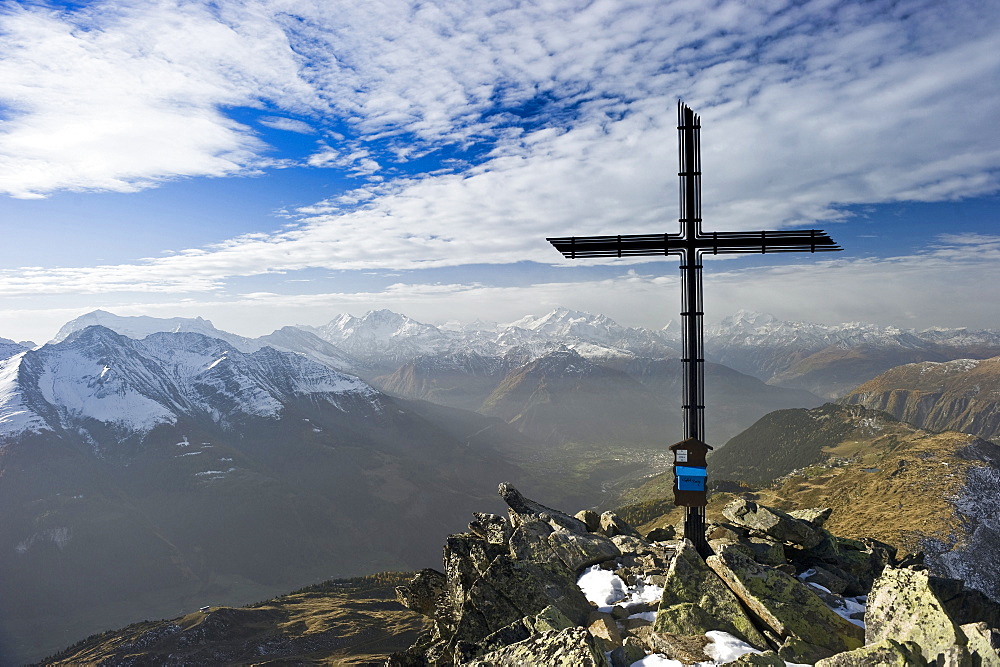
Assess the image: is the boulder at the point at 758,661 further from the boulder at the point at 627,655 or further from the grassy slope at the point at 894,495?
the grassy slope at the point at 894,495

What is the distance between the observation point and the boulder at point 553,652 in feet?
38.2

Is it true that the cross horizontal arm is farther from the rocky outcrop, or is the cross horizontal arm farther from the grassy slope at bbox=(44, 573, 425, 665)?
the grassy slope at bbox=(44, 573, 425, 665)

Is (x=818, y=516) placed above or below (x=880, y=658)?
below

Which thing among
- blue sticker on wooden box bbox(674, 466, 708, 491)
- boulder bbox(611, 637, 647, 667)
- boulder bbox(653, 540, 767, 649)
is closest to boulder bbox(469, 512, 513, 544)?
blue sticker on wooden box bbox(674, 466, 708, 491)

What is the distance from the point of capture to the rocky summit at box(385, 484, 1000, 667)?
12.5m

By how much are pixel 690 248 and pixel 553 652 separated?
1890 centimetres

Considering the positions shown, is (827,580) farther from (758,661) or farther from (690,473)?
(758,661)

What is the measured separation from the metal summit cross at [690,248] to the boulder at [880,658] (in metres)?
12.1

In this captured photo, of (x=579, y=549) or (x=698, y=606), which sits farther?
(x=579, y=549)

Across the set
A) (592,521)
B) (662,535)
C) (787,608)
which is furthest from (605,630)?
(662,535)

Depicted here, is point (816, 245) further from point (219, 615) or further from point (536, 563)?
point (219, 615)

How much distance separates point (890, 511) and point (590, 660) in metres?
89.3

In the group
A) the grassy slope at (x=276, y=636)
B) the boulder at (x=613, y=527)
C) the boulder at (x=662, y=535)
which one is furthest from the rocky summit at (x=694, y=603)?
the grassy slope at (x=276, y=636)

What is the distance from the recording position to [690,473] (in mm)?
24516
